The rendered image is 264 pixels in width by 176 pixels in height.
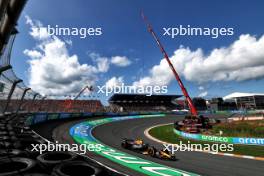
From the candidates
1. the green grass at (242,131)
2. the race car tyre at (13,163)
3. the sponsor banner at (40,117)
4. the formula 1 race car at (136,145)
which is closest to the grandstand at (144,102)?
the sponsor banner at (40,117)

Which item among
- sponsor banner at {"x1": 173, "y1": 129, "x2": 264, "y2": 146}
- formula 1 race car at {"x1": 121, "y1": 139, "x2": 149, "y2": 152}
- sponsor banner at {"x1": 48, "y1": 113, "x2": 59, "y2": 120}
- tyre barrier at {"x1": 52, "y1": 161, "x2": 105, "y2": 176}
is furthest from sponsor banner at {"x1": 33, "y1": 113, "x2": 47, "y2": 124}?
tyre barrier at {"x1": 52, "y1": 161, "x2": 105, "y2": 176}

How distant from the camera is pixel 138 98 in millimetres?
72438

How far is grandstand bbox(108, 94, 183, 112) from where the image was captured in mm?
69188

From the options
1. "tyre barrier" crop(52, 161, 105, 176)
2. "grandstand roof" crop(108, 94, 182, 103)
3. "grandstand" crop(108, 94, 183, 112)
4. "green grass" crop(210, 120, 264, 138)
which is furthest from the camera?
"grandstand" crop(108, 94, 183, 112)

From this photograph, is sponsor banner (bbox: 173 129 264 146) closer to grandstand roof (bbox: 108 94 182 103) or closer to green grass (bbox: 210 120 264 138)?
green grass (bbox: 210 120 264 138)

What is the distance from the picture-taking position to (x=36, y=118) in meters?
26.5

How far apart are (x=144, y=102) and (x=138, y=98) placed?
3215 millimetres

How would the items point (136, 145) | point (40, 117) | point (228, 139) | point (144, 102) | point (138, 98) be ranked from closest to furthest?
1. point (136, 145)
2. point (228, 139)
3. point (40, 117)
4. point (138, 98)
5. point (144, 102)

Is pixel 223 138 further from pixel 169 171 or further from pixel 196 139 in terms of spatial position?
pixel 169 171

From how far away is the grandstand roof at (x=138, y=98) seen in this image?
68812mm

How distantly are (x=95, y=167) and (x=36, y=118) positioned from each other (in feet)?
77.1

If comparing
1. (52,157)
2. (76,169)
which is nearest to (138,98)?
(52,157)

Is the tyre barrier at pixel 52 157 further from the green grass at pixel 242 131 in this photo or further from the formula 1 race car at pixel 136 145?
the green grass at pixel 242 131

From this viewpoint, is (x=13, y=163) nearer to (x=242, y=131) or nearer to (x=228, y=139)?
(x=228, y=139)
